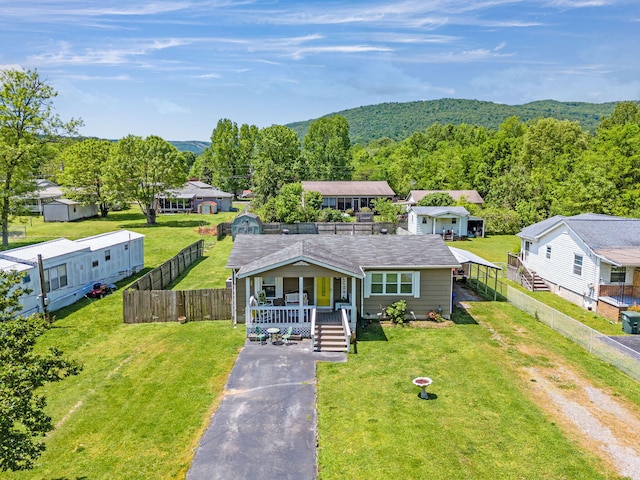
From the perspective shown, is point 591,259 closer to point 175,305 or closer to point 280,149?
point 175,305

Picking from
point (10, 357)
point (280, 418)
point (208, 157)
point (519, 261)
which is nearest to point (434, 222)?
point (519, 261)

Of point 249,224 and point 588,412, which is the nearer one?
point 588,412

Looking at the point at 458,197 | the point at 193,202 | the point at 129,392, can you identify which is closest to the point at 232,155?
the point at 193,202

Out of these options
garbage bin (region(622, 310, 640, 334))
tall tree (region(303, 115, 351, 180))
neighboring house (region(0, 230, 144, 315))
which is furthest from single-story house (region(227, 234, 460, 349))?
tall tree (region(303, 115, 351, 180))

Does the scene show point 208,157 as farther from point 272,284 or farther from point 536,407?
point 536,407

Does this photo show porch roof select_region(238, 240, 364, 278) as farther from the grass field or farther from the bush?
the grass field

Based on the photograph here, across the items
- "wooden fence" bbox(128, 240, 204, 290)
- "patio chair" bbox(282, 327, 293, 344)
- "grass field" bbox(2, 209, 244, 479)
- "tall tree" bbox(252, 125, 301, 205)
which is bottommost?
"grass field" bbox(2, 209, 244, 479)
